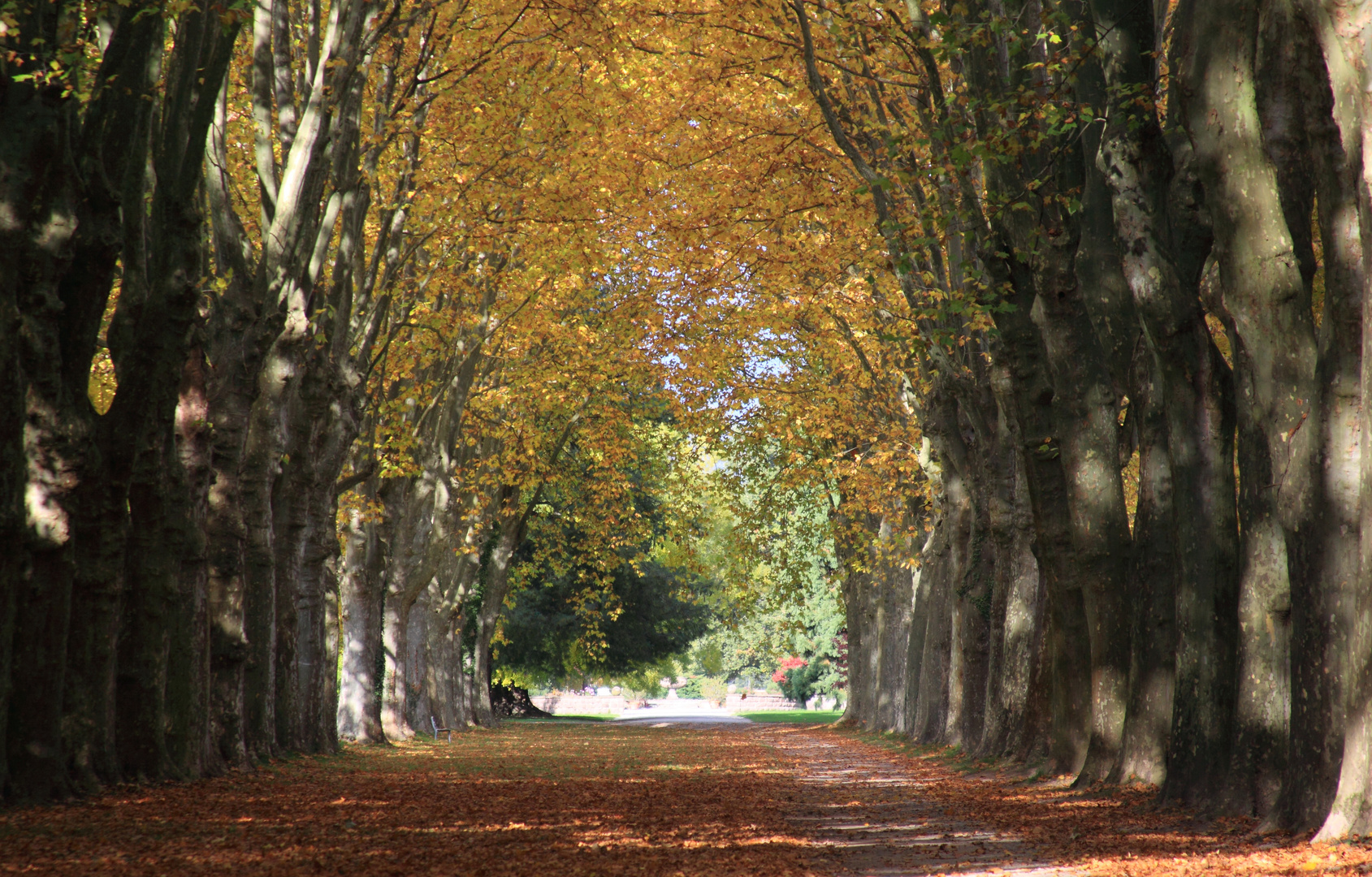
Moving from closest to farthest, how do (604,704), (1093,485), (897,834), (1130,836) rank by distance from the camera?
(1130,836) → (897,834) → (1093,485) → (604,704)

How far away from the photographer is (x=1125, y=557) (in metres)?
11.7

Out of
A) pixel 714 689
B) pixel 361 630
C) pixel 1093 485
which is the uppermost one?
pixel 1093 485

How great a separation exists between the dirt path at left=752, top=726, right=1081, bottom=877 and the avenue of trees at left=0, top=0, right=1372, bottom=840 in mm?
1598

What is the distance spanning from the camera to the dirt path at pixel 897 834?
24.2 feet

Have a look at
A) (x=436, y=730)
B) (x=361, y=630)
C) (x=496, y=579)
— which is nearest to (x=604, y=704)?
(x=496, y=579)

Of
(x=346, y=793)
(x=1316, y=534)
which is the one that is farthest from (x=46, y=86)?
(x=1316, y=534)

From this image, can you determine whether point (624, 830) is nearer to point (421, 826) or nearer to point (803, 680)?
point (421, 826)

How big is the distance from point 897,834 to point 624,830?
208 centimetres

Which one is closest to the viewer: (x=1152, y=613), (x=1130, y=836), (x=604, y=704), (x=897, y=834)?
(x=1130, y=836)

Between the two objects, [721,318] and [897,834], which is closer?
[897,834]

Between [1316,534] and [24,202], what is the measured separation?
29.0 ft

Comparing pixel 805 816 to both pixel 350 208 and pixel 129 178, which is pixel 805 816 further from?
pixel 350 208

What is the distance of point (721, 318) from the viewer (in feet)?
84.9

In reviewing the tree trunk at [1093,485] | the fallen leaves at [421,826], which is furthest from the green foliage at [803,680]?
the tree trunk at [1093,485]
